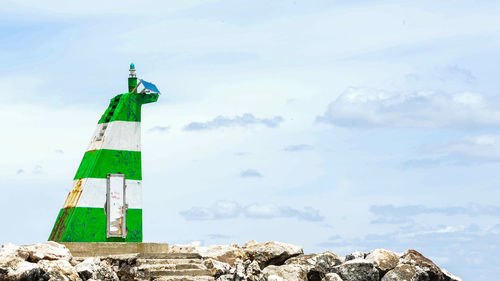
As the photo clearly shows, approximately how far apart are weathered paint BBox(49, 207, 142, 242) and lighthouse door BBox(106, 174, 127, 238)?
0.10 meters

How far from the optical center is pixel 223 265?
15422 millimetres

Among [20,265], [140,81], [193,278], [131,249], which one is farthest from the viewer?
[140,81]

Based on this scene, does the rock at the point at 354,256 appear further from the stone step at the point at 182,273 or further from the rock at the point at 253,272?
the stone step at the point at 182,273

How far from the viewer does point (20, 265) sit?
42.9ft

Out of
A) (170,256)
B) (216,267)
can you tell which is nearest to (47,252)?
(170,256)

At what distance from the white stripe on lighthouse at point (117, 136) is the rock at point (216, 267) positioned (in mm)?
3094

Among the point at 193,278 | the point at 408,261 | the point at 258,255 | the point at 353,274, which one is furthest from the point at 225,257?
the point at 408,261

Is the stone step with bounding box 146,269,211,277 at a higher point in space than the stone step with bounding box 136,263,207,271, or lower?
lower

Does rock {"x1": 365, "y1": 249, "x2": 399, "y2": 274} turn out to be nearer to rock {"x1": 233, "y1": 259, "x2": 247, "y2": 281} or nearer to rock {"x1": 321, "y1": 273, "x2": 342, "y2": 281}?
rock {"x1": 321, "y1": 273, "x2": 342, "y2": 281}

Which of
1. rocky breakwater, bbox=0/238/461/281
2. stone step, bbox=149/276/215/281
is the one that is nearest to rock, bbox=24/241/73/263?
rocky breakwater, bbox=0/238/461/281

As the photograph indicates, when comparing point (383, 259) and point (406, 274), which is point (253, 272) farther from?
point (406, 274)

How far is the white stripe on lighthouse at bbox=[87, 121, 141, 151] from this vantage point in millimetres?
16328

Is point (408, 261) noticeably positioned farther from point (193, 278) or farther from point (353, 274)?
point (193, 278)

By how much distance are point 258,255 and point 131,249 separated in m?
2.60
